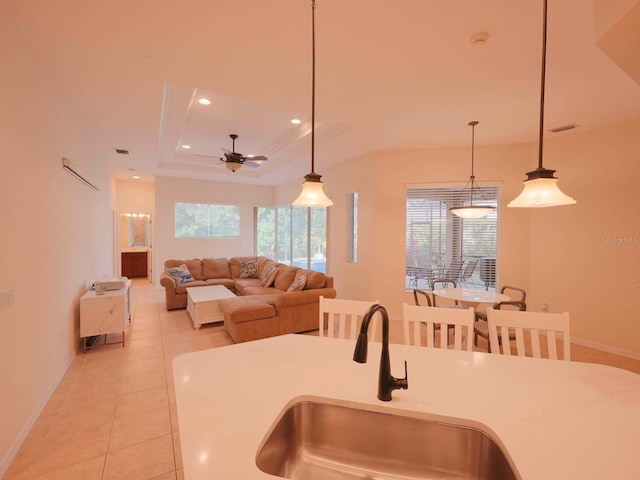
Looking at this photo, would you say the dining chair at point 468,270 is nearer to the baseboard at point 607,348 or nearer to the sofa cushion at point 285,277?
the baseboard at point 607,348

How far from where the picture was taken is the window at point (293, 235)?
22.3ft

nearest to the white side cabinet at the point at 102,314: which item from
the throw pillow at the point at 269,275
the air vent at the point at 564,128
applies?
the throw pillow at the point at 269,275

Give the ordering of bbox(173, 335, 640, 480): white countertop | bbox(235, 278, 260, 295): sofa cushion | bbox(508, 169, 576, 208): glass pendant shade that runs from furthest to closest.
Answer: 1. bbox(235, 278, 260, 295): sofa cushion
2. bbox(508, 169, 576, 208): glass pendant shade
3. bbox(173, 335, 640, 480): white countertop

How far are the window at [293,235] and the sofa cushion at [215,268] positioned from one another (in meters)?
1.85

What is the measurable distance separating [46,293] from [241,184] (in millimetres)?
6061

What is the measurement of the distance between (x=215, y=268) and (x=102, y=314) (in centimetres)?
314

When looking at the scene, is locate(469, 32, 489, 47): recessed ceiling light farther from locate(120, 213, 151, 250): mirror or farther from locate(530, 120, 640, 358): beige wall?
locate(120, 213, 151, 250): mirror

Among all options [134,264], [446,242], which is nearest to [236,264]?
[134,264]

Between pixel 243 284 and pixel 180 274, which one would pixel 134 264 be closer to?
pixel 180 274

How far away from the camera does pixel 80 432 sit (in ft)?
6.86

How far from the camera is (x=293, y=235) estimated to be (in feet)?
26.1

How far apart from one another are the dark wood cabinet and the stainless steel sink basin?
9.53 meters

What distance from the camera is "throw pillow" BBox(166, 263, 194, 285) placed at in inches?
218

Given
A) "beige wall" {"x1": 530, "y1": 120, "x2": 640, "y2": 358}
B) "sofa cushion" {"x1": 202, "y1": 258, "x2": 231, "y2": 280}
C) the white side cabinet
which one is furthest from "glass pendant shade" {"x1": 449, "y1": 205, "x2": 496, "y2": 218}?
"sofa cushion" {"x1": 202, "y1": 258, "x2": 231, "y2": 280}
